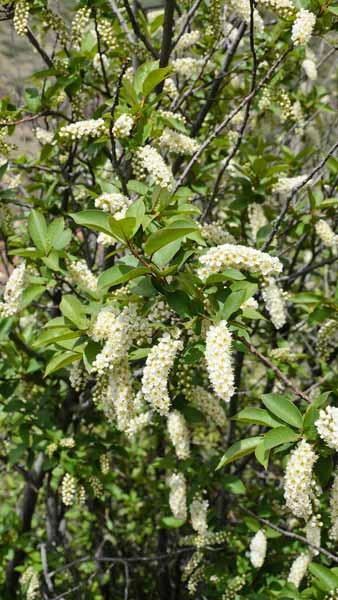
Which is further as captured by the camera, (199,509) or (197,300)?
(199,509)

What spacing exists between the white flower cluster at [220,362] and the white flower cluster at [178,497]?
1053 millimetres

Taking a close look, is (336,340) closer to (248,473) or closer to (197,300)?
(197,300)

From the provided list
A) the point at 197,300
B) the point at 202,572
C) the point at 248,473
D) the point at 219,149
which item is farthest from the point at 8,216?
the point at 248,473

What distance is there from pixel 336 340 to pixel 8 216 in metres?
1.75

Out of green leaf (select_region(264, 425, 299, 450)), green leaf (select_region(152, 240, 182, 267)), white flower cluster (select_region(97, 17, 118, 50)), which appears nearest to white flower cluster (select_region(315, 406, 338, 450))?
green leaf (select_region(264, 425, 299, 450))

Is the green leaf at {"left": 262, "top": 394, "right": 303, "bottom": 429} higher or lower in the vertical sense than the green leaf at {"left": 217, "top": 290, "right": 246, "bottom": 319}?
lower

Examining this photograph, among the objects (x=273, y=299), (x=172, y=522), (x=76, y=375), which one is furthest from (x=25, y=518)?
(x=273, y=299)

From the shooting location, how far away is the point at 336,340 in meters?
3.07

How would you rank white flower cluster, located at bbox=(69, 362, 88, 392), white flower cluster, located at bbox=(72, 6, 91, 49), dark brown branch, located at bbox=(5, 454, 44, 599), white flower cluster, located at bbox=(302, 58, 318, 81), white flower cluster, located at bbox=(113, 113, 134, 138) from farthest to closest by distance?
dark brown branch, located at bbox=(5, 454, 44, 599) → white flower cluster, located at bbox=(302, 58, 318, 81) → white flower cluster, located at bbox=(72, 6, 91, 49) → white flower cluster, located at bbox=(69, 362, 88, 392) → white flower cluster, located at bbox=(113, 113, 134, 138)

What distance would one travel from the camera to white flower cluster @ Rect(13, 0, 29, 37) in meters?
2.47

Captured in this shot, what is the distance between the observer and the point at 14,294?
234 centimetres

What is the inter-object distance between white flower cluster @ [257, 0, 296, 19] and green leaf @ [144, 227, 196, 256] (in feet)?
3.93

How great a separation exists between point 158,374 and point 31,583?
1.81 m

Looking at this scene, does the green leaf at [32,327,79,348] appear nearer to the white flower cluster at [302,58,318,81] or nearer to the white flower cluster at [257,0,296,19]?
the white flower cluster at [257,0,296,19]
